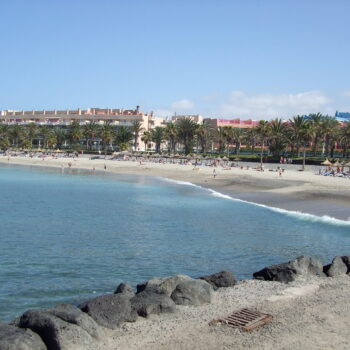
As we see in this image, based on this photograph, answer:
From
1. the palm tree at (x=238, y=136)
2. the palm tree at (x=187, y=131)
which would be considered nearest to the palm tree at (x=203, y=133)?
the palm tree at (x=187, y=131)

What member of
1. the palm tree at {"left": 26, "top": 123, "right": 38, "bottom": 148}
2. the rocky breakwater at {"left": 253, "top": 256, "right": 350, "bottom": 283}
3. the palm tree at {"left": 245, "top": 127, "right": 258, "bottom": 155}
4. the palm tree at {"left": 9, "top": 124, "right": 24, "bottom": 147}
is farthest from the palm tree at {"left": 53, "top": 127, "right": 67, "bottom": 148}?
the rocky breakwater at {"left": 253, "top": 256, "right": 350, "bottom": 283}

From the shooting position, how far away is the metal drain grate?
974cm

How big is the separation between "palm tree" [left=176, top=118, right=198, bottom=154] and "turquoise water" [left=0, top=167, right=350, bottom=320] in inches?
2747

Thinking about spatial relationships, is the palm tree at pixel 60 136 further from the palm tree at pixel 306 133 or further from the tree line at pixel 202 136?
the palm tree at pixel 306 133

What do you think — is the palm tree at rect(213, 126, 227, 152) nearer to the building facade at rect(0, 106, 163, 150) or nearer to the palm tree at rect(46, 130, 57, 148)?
the building facade at rect(0, 106, 163, 150)

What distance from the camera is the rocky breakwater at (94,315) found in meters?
8.66

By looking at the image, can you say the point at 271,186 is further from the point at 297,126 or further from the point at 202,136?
the point at 202,136

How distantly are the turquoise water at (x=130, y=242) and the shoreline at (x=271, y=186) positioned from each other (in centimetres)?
320

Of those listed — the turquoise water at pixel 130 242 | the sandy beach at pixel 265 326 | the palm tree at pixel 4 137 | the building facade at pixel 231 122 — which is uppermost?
the building facade at pixel 231 122

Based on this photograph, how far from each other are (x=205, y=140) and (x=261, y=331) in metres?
106

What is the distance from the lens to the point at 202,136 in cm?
10906

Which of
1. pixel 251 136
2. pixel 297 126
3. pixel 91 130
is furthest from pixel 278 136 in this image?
pixel 91 130

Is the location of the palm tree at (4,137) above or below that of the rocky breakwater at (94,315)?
above

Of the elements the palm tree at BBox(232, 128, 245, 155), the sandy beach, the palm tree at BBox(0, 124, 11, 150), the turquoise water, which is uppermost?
the palm tree at BBox(232, 128, 245, 155)
